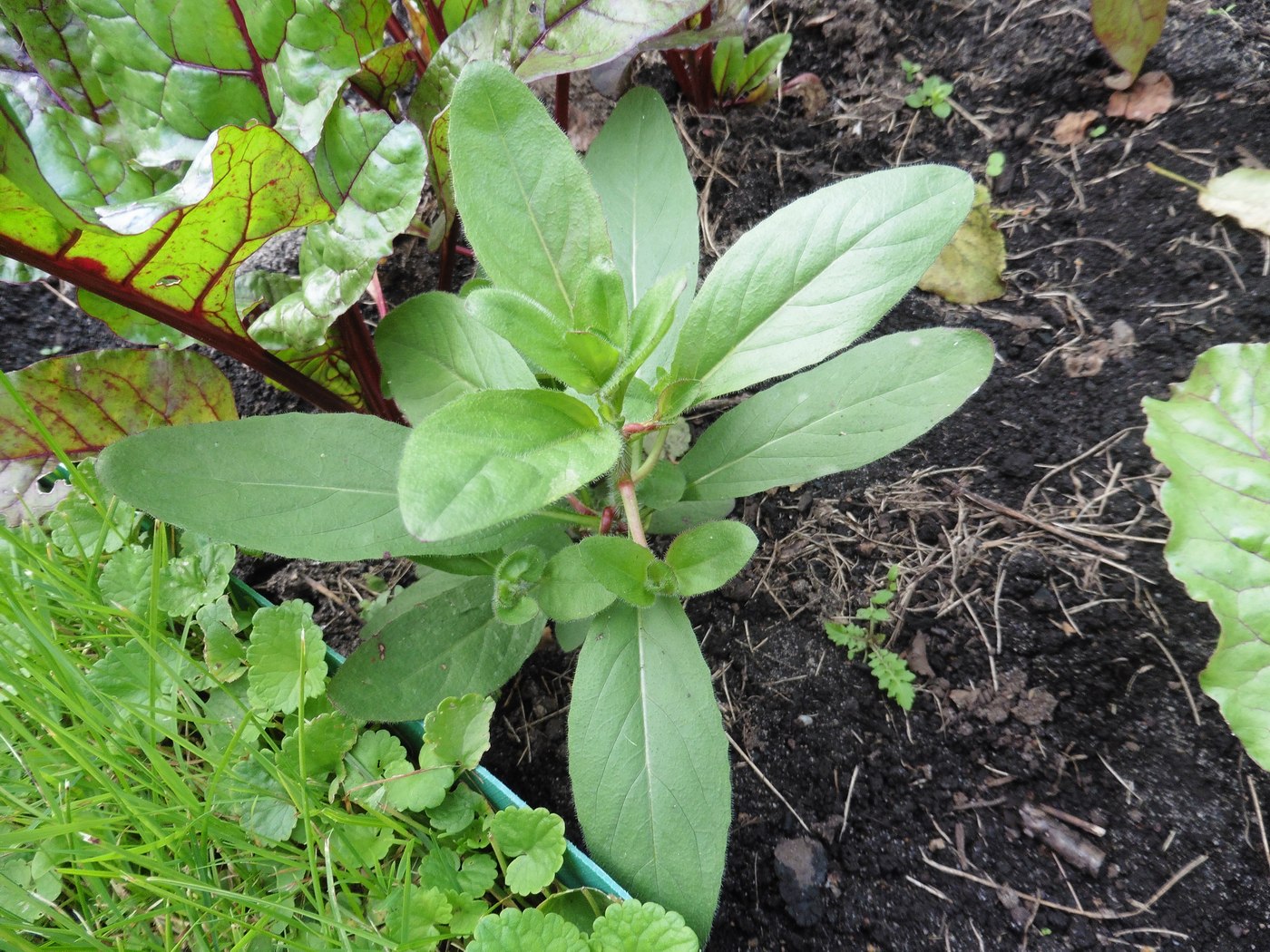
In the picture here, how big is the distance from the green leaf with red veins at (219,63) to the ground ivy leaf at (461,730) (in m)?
0.84

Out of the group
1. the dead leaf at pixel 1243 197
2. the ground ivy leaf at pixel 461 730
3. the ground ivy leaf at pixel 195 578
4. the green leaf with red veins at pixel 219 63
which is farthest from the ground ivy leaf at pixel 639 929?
the dead leaf at pixel 1243 197

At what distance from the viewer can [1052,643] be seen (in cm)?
134

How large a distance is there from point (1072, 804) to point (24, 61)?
2025mm

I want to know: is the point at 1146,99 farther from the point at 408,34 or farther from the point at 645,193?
the point at 408,34

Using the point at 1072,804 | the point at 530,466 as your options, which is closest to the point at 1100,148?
the point at 1072,804

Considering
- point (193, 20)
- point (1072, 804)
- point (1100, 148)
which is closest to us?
point (193, 20)

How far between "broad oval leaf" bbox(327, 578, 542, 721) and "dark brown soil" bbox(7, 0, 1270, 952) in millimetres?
270

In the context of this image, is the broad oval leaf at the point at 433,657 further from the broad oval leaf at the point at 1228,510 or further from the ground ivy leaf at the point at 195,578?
the broad oval leaf at the point at 1228,510

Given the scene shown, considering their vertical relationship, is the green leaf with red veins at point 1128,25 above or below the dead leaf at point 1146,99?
above

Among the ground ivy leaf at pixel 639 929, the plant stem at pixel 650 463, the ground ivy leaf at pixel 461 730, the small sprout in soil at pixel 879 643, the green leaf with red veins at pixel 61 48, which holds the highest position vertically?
the green leaf with red veins at pixel 61 48

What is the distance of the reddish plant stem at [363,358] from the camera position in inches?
52.1

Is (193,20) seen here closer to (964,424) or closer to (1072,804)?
(964,424)

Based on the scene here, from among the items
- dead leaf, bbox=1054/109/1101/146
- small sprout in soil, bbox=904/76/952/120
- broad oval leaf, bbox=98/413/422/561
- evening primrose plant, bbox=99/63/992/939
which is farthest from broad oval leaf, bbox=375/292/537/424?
dead leaf, bbox=1054/109/1101/146

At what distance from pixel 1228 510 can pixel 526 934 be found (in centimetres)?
→ 117
